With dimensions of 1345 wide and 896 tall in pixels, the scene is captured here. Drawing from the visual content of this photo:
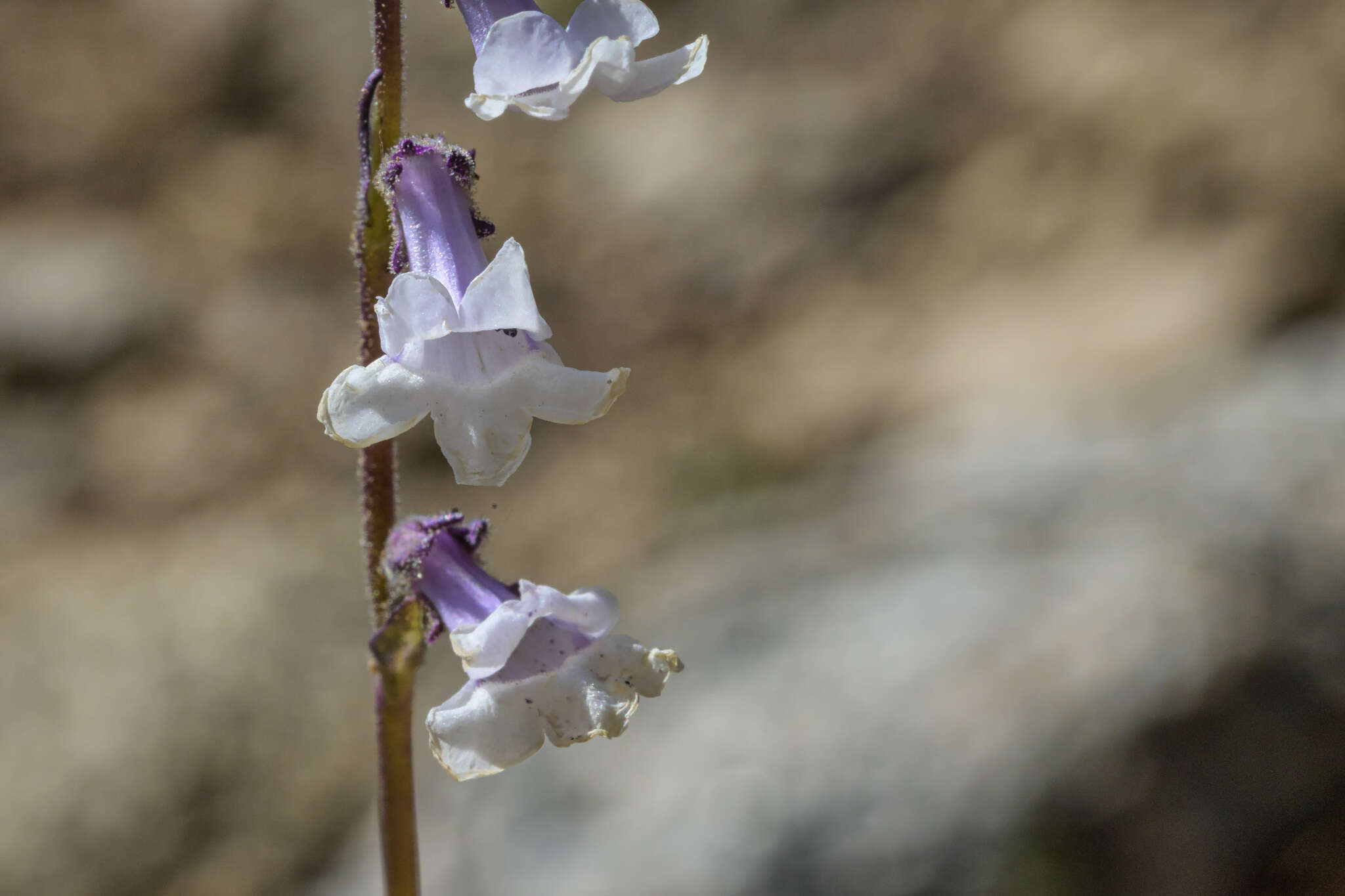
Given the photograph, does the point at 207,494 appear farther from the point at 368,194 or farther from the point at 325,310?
the point at 368,194

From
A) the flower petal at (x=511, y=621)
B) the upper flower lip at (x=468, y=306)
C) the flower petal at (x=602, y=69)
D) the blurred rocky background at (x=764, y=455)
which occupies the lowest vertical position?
the flower petal at (x=511, y=621)

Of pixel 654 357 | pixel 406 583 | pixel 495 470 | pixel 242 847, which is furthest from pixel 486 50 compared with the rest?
pixel 654 357

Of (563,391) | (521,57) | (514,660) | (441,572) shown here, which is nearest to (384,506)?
(441,572)

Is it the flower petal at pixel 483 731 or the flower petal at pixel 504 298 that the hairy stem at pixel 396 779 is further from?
the flower petal at pixel 504 298

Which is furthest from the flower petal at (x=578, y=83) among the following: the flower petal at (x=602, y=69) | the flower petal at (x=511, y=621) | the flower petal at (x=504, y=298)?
the flower petal at (x=511, y=621)

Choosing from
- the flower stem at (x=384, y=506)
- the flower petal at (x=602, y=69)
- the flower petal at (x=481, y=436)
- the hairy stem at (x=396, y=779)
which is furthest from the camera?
the hairy stem at (x=396, y=779)

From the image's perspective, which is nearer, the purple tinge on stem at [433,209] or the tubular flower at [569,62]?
the tubular flower at [569,62]

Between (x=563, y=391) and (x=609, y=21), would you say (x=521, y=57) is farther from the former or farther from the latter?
(x=563, y=391)
